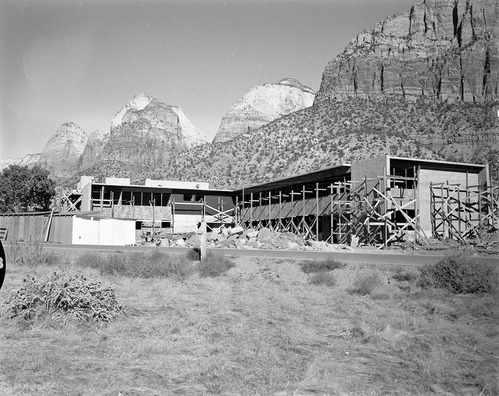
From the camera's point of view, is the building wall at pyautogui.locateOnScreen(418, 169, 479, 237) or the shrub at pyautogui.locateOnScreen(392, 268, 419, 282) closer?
the shrub at pyautogui.locateOnScreen(392, 268, 419, 282)

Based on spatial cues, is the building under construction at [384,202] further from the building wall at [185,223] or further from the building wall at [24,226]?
the building wall at [24,226]

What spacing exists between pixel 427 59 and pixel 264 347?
337 feet

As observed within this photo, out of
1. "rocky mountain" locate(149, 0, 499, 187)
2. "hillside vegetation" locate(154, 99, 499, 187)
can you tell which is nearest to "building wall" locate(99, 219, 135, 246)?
"hillside vegetation" locate(154, 99, 499, 187)

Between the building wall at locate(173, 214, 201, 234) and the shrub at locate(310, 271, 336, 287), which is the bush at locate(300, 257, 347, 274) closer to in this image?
the shrub at locate(310, 271, 336, 287)

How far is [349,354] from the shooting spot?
7789 mm

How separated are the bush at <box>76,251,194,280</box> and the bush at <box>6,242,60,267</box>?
125 centimetres

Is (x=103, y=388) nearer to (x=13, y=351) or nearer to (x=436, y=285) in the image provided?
(x=13, y=351)

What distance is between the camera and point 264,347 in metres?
7.93

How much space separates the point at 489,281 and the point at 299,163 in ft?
206

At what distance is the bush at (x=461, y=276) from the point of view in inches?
558

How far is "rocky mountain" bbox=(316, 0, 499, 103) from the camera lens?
87938mm

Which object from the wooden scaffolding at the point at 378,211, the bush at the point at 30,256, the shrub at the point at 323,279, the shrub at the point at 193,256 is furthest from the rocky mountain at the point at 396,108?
the bush at the point at 30,256

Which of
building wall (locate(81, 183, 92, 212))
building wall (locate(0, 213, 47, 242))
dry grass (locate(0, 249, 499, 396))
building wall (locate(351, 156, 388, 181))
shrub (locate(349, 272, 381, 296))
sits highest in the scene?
building wall (locate(351, 156, 388, 181))

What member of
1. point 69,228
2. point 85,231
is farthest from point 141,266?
→ point 85,231
